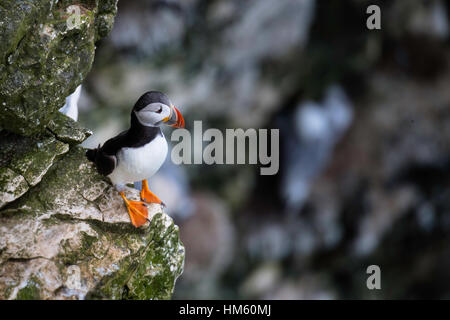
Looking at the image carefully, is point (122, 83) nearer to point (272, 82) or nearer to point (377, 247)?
point (272, 82)

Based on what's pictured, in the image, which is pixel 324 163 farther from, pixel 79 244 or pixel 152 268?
pixel 79 244

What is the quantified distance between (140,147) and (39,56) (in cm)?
87

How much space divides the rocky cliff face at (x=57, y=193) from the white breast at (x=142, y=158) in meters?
0.41

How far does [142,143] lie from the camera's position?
3.14 metres

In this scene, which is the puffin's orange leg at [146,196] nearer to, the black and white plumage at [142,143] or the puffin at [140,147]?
the puffin at [140,147]

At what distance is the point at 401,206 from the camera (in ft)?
40.8

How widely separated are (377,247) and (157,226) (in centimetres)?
1001

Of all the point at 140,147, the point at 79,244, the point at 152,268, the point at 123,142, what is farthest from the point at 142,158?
the point at 152,268

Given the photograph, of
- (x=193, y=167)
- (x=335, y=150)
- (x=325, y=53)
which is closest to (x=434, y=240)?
(x=335, y=150)

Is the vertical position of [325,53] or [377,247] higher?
[325,53]

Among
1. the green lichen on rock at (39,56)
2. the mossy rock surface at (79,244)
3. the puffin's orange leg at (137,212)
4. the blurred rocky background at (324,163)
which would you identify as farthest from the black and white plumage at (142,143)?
the blurred rocky background at (324,163)

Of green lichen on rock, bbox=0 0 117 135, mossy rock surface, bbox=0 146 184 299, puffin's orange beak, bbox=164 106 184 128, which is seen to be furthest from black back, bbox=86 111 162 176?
green lichen on rock, bbox=0 0 117 135

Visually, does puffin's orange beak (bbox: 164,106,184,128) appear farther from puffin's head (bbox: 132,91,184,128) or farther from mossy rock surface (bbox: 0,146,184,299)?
mossy rock surface (bbox: 0,146,184,299)
